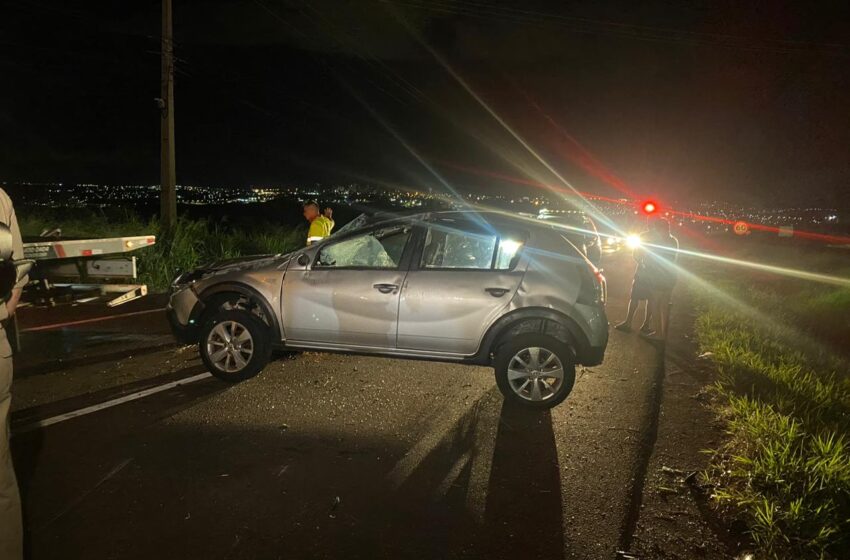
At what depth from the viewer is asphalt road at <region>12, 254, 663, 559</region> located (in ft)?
10.3

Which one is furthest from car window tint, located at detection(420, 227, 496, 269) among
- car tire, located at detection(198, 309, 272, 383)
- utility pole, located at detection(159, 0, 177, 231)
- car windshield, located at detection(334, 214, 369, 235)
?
utility pole, located at detection(159, 0, 177, 231)

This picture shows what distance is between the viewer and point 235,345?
18.3 feet

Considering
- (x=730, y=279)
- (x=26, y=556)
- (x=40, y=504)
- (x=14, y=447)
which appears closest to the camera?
(x=26, y=556)

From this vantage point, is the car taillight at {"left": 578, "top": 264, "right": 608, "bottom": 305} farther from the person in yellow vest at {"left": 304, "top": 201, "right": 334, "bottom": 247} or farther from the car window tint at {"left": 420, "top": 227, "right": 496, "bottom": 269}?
the person in yellow vest at {"left": 304, "top": 201, "right": 334, "bottom": 247}

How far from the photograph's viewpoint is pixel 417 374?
20.7 feet

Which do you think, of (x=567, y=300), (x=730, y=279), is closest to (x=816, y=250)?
(x=730, y=279)

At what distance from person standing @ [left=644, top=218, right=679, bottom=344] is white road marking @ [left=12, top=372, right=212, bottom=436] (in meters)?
5.96

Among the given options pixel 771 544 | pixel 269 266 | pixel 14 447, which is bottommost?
pixel 14 447

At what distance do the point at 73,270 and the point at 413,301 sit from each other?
4.45 metres

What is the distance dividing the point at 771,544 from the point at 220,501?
3.06 metres

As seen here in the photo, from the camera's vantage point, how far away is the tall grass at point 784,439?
315 cm

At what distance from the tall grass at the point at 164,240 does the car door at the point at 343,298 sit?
20.8ft

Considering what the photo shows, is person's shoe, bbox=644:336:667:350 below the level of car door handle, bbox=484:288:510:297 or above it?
below

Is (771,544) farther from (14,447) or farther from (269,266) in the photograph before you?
(14,447)
